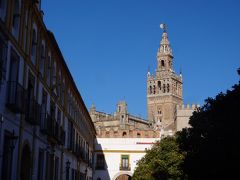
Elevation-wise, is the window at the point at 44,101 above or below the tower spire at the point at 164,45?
below

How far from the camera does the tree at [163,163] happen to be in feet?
129

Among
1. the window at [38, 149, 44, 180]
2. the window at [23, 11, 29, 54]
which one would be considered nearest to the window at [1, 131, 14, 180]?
the window at [23, 11, 29, 54]

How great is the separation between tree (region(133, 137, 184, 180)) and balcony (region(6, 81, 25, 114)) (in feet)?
77.7

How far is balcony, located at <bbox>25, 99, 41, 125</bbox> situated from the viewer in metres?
19.1

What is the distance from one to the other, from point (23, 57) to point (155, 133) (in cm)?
5286

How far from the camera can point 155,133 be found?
70.0 m

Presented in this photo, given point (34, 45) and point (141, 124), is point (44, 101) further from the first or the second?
point (141, 124)

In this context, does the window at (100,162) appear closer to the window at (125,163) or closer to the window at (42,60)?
the window at (125,163)

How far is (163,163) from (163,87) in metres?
→ 110

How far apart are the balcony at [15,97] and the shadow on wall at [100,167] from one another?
43206 millimetres

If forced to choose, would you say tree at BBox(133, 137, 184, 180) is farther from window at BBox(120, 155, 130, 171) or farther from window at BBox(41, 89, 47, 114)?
window at BBox(41, 89, 47, 114)

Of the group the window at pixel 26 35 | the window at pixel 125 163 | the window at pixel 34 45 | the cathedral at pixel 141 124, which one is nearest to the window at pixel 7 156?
the window at pixel 26 35

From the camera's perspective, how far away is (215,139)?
22516 mm

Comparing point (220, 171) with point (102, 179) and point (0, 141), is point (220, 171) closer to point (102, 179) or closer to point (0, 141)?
point (0, 141)
